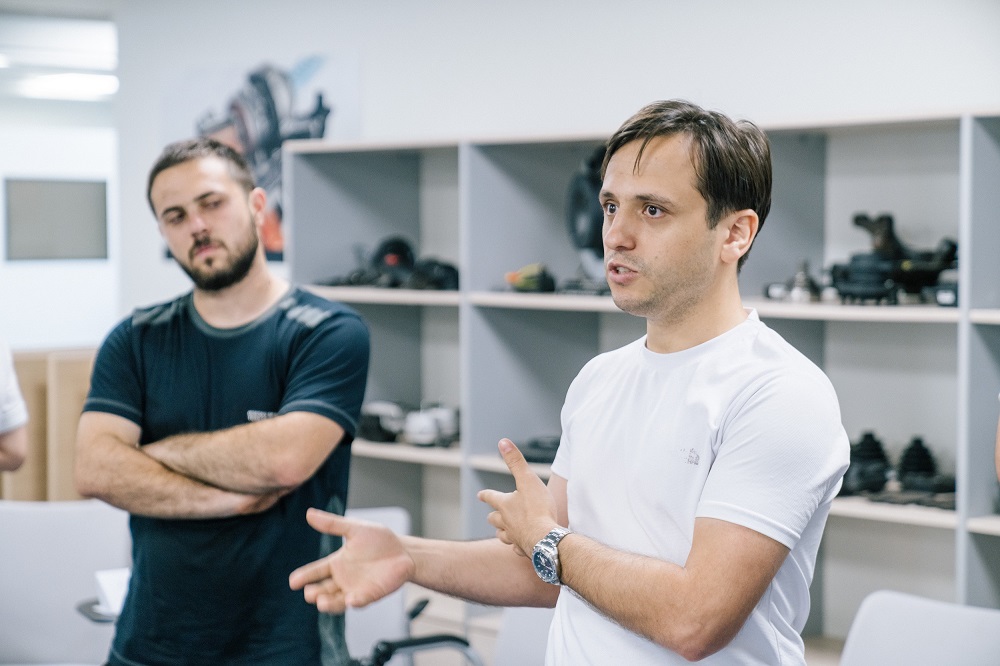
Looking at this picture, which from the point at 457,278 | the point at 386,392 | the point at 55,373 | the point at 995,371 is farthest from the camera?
the point at 55,373

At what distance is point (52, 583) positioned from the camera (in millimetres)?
3008

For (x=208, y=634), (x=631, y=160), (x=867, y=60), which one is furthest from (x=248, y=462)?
(x=867, y=60)

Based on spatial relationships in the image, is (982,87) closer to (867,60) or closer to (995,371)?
(867,60)

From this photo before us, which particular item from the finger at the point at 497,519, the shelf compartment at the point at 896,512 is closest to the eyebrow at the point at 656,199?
the finger at the point at 497,519

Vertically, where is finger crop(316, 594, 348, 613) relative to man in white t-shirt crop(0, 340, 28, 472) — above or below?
below

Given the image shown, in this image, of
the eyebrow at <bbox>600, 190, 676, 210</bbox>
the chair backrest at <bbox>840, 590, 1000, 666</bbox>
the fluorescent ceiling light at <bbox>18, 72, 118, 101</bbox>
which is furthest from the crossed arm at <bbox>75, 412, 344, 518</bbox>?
the fluorescent ceiling light at <bbox>18, 72, 118, 101</bbox>

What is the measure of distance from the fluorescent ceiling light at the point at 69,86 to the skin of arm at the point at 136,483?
A: 20.4ft

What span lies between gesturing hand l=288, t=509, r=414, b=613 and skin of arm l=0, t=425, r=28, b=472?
1637 millimetres

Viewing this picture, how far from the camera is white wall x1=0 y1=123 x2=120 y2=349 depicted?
863 cm

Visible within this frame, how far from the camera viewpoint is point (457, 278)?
3734mm

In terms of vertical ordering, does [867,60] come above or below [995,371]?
above

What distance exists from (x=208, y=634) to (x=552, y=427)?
181 centimetres

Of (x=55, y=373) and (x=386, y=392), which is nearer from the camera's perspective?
(x=386, y=392)

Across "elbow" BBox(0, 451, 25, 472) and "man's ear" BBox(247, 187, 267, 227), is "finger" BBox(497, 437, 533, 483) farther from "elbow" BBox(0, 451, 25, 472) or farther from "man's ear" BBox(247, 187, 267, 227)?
"elbow" BBox(0, 451, 25, 472)
